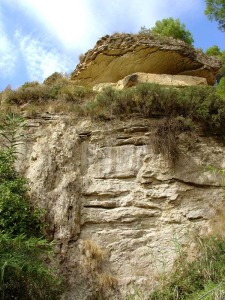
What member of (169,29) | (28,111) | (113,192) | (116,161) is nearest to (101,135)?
(116,161)

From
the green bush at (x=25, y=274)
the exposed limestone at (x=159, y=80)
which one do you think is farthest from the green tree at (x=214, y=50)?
the green bush at (x=25, y=274)

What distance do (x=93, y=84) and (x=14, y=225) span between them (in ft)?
19.4

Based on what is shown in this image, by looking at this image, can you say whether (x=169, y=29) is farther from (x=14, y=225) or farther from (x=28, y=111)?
(x=14, y=225)

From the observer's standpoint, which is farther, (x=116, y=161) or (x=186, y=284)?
(x=116, y=161)

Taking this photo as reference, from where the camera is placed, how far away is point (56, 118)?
9.74m

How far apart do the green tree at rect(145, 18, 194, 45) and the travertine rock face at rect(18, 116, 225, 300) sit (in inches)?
391

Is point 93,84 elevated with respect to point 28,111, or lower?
elevated

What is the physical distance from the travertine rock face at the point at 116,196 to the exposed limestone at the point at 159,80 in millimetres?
2036

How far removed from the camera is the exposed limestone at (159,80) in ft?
35.9

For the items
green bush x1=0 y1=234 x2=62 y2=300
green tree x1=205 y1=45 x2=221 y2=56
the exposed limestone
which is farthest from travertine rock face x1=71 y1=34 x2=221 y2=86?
green tree x1=205 y1=45 x2=221 y2=56

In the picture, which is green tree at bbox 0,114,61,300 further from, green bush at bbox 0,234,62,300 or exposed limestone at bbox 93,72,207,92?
exposed limestone at bbox 93,72,207,92

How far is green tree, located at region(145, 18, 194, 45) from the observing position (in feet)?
58.6

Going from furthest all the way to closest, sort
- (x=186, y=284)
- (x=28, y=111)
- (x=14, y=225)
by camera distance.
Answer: (x=28, y=111)
(x=14, y=225)
(x=186, y=284)

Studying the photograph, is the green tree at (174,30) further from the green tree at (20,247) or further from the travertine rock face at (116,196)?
the green tree at (20,247)
